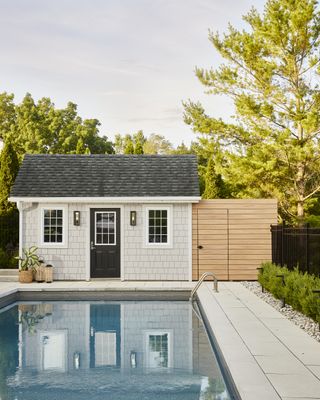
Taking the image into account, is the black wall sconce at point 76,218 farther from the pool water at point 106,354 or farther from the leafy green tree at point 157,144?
the leafy green tree at point 157,144

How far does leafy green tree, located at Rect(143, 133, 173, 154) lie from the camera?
60.4 metres

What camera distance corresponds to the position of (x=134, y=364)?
27.2 ft

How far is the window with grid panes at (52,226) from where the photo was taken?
17094mm

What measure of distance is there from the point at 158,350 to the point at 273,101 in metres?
16.8

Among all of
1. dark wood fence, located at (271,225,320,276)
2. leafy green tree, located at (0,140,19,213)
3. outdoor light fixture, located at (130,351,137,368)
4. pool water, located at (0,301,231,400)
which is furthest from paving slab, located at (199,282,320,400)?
leafy green tree, located at (0,140,19,213)

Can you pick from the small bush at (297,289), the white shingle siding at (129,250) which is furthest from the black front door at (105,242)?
the small bush at (297,289)

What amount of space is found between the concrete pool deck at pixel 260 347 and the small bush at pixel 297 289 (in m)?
0.38

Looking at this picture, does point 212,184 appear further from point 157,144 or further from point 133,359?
point 157,144

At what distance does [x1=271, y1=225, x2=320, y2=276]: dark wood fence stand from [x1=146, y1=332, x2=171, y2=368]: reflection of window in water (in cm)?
305

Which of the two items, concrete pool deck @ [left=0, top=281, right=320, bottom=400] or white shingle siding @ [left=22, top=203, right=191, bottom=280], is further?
white shingle siding @ [left=22, top=203, right=191, bottom=280]

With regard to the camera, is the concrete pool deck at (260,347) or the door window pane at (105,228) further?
the door window pane at (105,228)

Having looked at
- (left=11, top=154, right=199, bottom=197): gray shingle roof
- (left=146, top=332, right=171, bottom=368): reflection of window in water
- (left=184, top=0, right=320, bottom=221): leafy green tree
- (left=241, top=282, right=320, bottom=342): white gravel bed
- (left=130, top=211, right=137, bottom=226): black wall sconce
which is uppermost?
(left=184, top=0, right=320, bottom=221): leafy green tree

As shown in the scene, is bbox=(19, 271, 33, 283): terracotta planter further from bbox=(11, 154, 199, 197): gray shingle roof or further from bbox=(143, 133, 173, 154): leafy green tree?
bbox=(143, 133, 173, 154): leafy green tree

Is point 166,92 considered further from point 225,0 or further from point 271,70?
point 225,0
